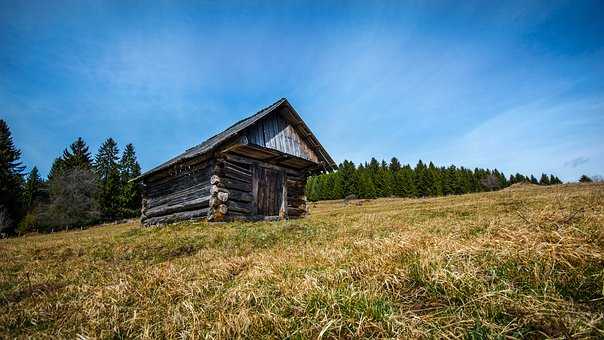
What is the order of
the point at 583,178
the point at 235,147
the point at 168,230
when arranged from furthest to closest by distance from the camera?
the point at 583,178
the point at 235,147
the point at 168,230

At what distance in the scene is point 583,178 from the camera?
50188 mm

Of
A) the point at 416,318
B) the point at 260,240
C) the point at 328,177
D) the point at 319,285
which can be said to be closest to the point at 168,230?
the point at 260,240

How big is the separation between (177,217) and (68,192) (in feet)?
142

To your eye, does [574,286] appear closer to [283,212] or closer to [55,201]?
[283,212]

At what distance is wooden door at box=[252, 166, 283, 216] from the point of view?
14.0m

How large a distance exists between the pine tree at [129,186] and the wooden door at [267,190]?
46.5 meters

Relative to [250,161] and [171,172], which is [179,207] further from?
[250,161]

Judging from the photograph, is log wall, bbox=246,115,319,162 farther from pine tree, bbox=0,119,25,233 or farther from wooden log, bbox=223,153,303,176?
pine tree, bbox=0,119,25,233

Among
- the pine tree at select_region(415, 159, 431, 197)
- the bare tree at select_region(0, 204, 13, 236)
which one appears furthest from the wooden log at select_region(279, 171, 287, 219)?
the pine tree at select_region(415, 159, 431, 197)

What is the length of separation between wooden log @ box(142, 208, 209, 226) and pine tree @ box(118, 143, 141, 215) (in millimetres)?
41141

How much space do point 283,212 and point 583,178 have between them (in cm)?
5957

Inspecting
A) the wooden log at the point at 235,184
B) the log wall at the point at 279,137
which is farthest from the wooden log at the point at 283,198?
the wooden log at the point at 235,184

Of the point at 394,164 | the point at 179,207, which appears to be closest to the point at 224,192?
the point at 179,207

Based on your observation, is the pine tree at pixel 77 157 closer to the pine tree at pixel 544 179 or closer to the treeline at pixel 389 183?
the treeline at pixel 389 183
